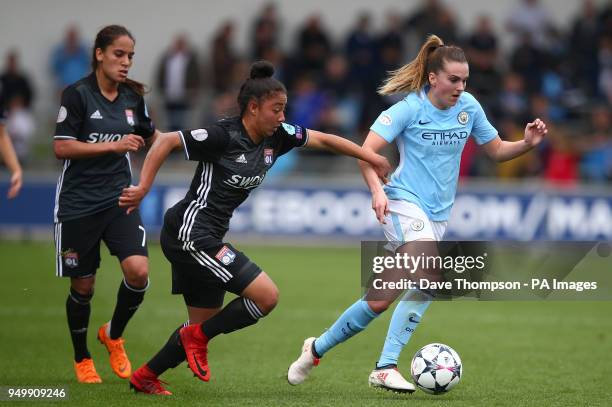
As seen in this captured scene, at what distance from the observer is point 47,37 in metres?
21.3

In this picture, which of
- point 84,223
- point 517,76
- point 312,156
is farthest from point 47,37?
point 84,223

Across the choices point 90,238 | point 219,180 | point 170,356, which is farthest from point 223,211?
point 90,238

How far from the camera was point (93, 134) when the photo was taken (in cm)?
756

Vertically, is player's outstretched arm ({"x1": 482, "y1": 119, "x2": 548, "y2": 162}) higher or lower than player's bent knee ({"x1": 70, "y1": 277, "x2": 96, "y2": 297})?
higher

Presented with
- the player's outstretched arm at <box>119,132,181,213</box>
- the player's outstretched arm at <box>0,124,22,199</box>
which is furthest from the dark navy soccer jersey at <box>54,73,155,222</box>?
the player's outstretched arm at <box>119,132,181,213</box>

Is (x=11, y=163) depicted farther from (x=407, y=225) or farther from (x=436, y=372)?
(x=436, y=372)

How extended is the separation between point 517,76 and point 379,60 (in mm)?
2476

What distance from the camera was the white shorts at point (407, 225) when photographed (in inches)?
281

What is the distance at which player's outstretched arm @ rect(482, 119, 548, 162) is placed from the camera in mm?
7289

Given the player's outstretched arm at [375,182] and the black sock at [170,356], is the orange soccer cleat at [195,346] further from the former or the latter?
the player's outstretched arm at [375,182]

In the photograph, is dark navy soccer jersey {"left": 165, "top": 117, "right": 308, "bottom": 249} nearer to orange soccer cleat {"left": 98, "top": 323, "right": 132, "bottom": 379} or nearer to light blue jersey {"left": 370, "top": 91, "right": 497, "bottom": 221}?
light blue jersey {"left": 370, "top": 91, "right": 497, "bottom": 221}

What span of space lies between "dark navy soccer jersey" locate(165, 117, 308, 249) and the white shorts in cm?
92

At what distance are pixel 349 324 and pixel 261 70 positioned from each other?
177 cm

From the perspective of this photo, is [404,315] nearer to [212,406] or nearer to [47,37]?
[212,406]
